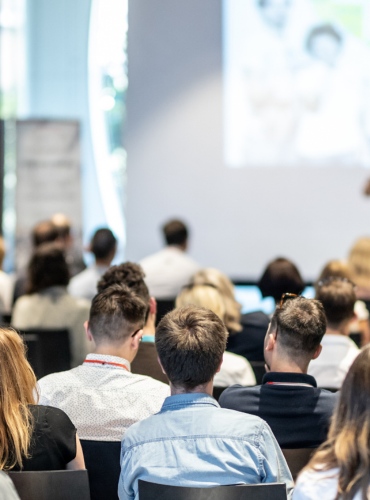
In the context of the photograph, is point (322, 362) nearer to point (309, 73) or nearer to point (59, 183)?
point (309, 73)

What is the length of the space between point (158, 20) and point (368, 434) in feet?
22.9

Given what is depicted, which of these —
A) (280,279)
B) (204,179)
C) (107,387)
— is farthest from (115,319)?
(204,179)

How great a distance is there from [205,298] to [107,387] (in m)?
1.33

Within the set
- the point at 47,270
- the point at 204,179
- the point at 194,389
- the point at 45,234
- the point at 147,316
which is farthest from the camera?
the point at 204,179

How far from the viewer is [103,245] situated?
570 centimetres

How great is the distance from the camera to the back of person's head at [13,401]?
2.08 metres

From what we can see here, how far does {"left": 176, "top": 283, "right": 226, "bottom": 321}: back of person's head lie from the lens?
386 cm

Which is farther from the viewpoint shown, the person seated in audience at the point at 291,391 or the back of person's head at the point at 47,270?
the back of person's head at the point at 47,270

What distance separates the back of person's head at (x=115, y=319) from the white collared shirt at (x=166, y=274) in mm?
3065

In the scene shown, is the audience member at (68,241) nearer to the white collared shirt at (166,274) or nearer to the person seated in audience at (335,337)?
the white collared shirt at (166,274)

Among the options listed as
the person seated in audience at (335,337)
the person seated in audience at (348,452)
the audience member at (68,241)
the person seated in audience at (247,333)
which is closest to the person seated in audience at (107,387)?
the person seated in audience at (348,452)

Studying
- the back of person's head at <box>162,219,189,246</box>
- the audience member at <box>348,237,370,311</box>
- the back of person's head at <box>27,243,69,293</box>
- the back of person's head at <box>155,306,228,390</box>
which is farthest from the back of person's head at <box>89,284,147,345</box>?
the back of person's head at <box>162,219,189,246</box>

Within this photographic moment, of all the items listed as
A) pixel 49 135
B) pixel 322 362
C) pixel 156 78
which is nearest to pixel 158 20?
pixel 156 78

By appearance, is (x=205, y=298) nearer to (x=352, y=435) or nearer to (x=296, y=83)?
(x=352, y=435)
